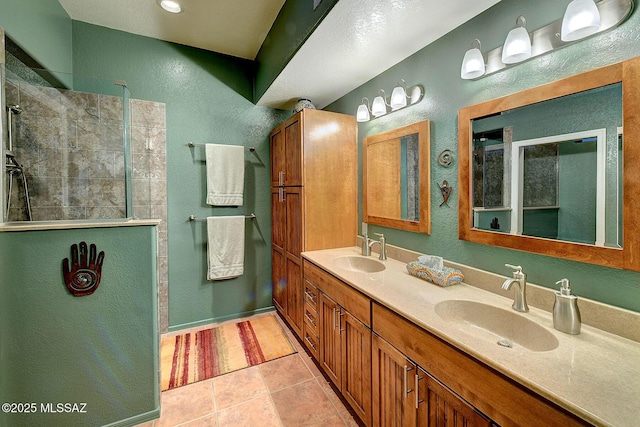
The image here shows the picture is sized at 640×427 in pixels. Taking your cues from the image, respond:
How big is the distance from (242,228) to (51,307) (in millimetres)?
1531

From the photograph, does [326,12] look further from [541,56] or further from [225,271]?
[225,271]

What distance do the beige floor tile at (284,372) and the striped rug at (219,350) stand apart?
0.08 metres

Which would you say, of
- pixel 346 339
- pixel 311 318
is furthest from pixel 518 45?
pixel 311 318

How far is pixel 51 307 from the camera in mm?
1381

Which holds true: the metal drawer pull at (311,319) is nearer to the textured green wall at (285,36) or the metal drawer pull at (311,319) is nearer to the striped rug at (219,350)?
the striped rug at (219,350)

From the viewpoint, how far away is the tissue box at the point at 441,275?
1.42 m

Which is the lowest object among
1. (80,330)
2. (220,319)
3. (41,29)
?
(220,319)

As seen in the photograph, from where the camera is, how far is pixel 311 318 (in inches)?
80.5

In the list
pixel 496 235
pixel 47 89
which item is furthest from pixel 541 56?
pixel 47 89

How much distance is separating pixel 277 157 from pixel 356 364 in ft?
6.67

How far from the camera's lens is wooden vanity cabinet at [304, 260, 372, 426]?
138 centimetres

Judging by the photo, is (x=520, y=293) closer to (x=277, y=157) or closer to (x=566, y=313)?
(x=566, y=313)

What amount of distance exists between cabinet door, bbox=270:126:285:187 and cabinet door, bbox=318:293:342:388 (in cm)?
133

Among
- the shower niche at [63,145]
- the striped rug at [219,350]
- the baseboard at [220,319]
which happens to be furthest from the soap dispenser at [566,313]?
the baseboard at [220,319]
